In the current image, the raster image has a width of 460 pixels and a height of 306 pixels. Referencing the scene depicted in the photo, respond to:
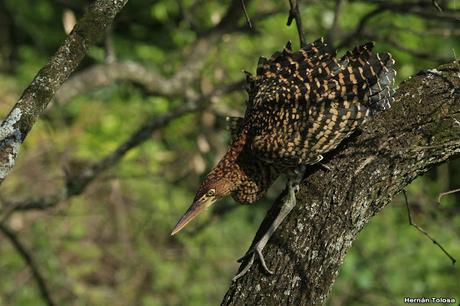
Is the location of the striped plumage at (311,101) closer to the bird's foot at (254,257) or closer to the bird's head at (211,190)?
the bird's head at (211,190)

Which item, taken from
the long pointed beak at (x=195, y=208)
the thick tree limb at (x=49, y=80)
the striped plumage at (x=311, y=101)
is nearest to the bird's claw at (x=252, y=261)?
the striped plumage at (x=311, y=101)

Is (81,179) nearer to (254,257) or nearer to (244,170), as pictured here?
(244,170)

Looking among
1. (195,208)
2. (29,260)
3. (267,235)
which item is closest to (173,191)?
(29,260)

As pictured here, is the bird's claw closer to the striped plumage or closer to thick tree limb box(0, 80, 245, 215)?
the striped plumage

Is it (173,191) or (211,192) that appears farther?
(173,191)

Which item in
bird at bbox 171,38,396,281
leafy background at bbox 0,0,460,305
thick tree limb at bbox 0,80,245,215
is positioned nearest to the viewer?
bird at bbox 171,38,396,281

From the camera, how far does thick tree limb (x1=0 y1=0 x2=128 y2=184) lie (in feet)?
7.84

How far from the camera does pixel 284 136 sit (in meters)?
3.54

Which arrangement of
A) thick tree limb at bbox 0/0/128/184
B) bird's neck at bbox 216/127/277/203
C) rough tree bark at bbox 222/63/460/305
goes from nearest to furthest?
→ thick tree limb at bbox 0/0/128/184 → rough tree bark at bbox 222/63/460/305 → bird's neck at bbox 216/127/277/203

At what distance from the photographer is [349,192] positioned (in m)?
3.04

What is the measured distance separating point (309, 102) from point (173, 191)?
5308 mm

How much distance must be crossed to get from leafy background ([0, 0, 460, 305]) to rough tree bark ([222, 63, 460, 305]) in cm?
294

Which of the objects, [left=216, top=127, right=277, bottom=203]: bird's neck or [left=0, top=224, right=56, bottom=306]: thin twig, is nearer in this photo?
[left=216, top=127, right=277, bottom=203]: bird's neck

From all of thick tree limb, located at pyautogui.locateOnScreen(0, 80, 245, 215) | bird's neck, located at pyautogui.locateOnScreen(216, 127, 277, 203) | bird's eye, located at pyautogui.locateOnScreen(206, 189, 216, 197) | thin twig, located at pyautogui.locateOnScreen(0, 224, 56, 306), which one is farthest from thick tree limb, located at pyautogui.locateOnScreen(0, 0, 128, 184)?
thin twig, located at pyautogui.locateOnScreen(0, 224, 56, 306)
